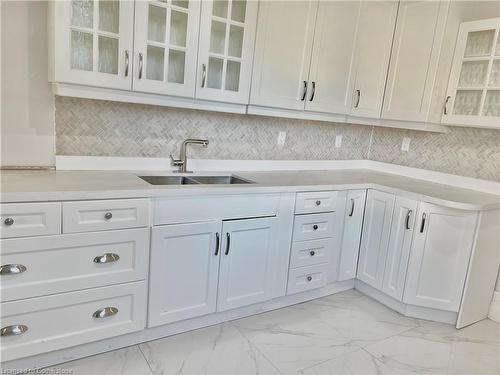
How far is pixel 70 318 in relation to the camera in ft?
5.86

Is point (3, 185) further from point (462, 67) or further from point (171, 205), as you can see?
point (462, 67)

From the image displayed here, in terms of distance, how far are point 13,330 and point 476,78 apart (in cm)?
321

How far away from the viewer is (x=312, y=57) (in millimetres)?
2600

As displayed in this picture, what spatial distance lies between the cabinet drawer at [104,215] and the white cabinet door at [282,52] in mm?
1052

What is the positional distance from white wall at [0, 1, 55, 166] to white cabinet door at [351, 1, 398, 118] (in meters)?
2.11

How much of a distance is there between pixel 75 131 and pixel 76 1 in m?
0.70

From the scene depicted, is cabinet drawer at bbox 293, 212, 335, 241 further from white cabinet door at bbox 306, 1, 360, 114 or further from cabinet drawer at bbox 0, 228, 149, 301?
cabinet drawer at bbox 0, 228, 149, 301

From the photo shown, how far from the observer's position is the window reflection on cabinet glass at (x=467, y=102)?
106 inches

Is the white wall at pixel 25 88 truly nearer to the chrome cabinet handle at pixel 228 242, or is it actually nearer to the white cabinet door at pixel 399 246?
the chrome cabinet handle at pixel 228 242

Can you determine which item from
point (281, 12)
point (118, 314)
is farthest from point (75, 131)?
point (281, 12)

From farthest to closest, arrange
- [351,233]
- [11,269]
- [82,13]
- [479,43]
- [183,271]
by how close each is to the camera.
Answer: [351,233] < [479,43] < [183,271] < [82,13] < [11,269]

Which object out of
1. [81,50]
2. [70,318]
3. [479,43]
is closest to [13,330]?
[70,318]

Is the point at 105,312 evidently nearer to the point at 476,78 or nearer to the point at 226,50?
the point at 226,50

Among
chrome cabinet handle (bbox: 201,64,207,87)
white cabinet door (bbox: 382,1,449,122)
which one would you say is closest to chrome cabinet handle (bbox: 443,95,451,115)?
white cabinet door (bbox: 382,1,449,122)
